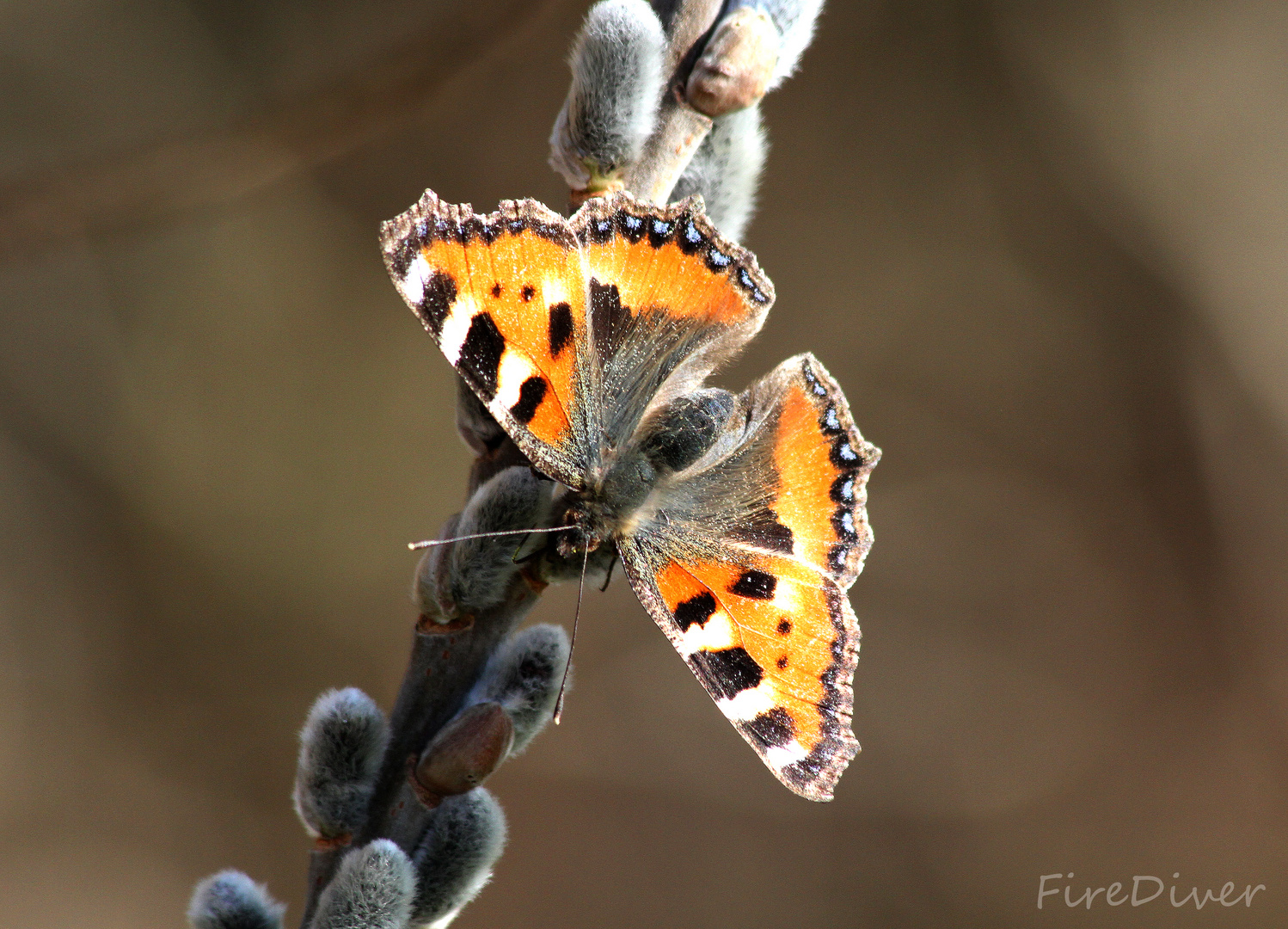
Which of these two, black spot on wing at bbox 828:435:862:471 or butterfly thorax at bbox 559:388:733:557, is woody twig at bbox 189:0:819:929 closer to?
butterfly thorax at bbox 559:388:733:557

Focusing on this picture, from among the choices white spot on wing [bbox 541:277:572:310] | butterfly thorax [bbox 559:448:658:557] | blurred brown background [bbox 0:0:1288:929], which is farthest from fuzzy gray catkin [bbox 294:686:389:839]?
blurred brown background [bbox 0:0:1288:929]

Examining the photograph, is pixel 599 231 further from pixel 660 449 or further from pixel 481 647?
pixel 481 647

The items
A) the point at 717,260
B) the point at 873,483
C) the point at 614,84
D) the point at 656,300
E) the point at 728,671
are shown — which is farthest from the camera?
the point at 873,483

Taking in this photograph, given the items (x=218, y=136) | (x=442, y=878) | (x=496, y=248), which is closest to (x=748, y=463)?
(x=496, y=248)

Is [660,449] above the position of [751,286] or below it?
below

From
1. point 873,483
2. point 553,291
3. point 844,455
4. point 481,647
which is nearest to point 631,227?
point 553,291
